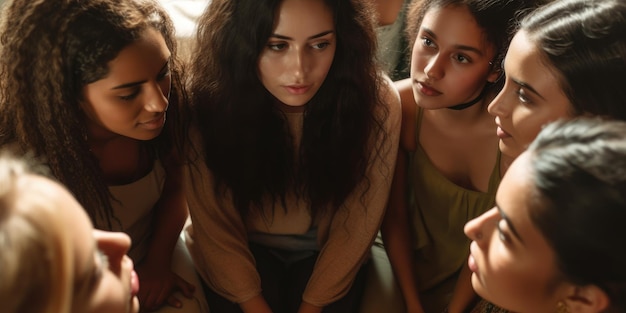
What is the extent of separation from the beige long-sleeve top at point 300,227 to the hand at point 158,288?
70 mm

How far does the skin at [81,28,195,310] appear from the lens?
98 centimetres

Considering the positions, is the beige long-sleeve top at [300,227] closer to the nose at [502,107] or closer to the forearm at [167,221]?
the forearm at [167,221]

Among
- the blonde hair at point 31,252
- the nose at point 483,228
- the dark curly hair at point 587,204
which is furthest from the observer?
the nose at point 483,228

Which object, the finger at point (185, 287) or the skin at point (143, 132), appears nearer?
the skin at point (143, 132)

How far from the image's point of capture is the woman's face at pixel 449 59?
114cm

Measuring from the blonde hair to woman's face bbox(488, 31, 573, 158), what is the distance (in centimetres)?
76

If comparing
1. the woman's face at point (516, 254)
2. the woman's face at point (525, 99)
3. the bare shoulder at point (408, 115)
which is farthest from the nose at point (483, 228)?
the bare shoulder at point (408, 115)

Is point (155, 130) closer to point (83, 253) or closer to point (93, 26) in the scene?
point (93, 26)

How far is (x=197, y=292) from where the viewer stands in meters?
1.32

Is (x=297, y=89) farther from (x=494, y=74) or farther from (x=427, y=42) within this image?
(x=494, y=74)

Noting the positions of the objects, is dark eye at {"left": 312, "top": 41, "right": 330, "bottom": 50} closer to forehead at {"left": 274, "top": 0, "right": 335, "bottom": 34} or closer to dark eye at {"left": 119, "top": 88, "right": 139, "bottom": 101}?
forehead at {"left": 274, "top": 0, "right": 335, "bottom": 34}

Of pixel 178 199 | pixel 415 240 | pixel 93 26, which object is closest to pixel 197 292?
pixel 178 199

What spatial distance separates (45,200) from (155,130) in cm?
49

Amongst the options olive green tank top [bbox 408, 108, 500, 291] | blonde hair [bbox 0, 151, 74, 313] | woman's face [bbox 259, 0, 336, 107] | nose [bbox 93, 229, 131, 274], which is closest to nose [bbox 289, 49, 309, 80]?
woman's face [bbox 259, 0, 336, 107]
